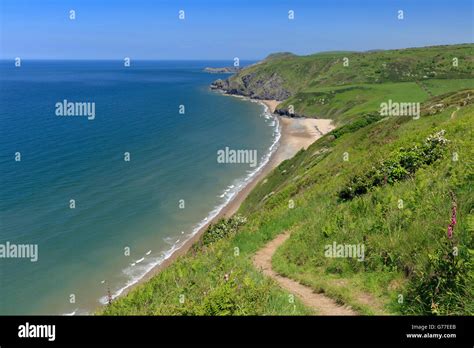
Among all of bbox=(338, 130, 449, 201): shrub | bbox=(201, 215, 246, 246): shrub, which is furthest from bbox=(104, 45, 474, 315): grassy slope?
bbox=(201, 215, 246, 246): shrub

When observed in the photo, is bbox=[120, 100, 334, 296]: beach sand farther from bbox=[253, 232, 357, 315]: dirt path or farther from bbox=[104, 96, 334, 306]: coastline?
bbox=[253, 232, 357, 315]: dirt path

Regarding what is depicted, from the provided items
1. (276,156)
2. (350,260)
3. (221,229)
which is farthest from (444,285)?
(276,156)

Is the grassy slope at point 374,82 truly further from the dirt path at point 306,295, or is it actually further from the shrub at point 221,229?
the dirt path at point 306,295

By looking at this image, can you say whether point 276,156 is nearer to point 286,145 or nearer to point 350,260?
point 286,145

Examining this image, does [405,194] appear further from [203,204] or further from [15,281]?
[203,204]

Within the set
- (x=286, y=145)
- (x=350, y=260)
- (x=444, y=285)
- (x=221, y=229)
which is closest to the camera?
(x=444, y=285)

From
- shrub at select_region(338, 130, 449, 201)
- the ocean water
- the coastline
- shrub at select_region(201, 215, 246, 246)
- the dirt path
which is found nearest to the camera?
the dirt path

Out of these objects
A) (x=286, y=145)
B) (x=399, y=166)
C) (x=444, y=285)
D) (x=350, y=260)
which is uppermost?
(x=399, y=166)

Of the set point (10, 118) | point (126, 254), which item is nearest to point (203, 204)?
point (126, 254)
